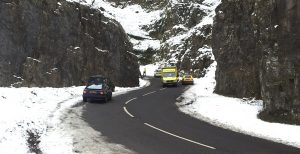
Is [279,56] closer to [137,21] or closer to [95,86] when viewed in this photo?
[95,86]

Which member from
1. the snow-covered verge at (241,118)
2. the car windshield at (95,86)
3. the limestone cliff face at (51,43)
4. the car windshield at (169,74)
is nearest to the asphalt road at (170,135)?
the snow-covered verge at (241,118)

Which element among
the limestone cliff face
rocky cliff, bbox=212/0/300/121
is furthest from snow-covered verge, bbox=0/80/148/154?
the limestone cliff face

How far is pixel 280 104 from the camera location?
63.9 ft

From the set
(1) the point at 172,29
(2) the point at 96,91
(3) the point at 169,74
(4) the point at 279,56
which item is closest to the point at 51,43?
(2) the point at 96,91

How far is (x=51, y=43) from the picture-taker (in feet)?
124

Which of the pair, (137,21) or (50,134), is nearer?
(50,134)

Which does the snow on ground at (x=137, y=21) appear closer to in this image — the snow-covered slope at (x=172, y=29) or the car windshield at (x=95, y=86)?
the snow-covered slope at (x=172, y=29)

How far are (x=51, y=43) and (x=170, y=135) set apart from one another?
25.3 meters

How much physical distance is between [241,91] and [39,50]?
1908 cm

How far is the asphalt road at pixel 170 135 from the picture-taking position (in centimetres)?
1300

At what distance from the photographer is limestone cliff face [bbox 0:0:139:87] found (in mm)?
34531

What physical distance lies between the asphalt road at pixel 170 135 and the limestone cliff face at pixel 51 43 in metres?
15.3

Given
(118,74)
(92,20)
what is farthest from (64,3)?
(118,74)

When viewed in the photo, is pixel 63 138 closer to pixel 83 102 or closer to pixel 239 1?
pixel 83 102
